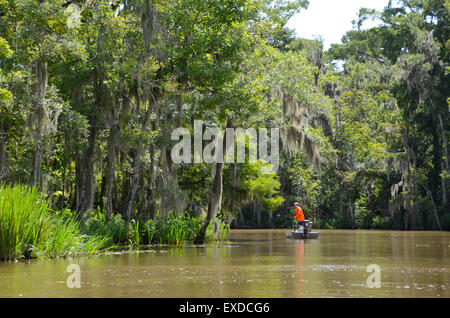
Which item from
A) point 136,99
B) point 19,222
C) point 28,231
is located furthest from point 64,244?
point 136,99

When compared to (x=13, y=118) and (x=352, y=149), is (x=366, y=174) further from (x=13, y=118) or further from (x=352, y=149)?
(x=13, y=118)

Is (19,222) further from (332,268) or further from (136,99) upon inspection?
(136,99)

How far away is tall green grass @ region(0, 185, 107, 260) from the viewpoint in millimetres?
12931

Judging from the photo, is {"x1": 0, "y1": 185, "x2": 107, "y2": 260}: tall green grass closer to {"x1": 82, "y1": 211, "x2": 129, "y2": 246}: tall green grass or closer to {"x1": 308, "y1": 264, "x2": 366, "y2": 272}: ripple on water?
{"x1": 82, "y1": 211, "x2": 129, "y2": 246}: tall green grass

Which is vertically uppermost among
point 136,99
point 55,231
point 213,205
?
point 136,99

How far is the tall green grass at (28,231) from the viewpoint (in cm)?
1293

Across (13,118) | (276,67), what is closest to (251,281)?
(13,118)

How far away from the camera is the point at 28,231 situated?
13.5 m

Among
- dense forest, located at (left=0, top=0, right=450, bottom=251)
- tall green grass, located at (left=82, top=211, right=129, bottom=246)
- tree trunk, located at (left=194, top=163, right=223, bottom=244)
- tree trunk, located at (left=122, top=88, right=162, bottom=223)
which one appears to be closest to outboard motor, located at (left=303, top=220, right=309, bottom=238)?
dense forest, located at (left=0, top=0, right=450, bottom=251)

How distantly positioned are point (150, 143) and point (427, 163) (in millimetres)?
31249

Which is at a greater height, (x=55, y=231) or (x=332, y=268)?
(x=55, y=231)

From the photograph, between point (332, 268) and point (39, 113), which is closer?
point (332, 268)

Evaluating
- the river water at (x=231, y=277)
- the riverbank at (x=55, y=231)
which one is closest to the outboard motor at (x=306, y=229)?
the riverbank at (x=55, y=231)
